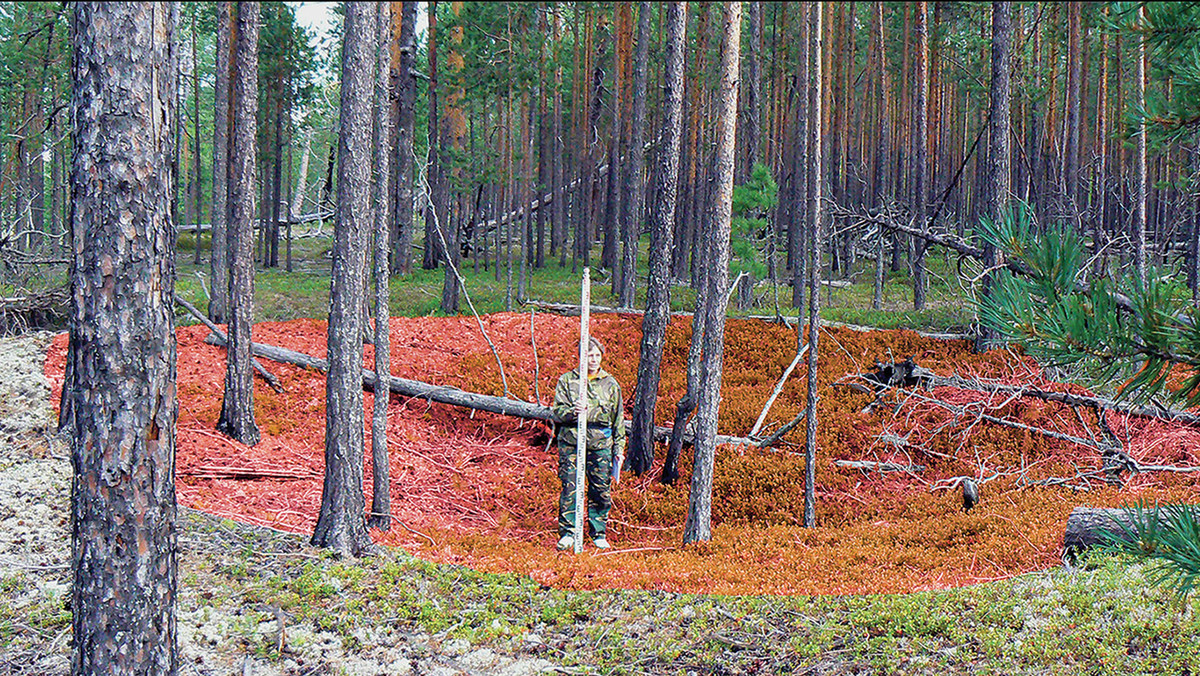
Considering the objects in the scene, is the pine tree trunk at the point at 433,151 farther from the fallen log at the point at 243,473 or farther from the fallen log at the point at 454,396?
the fallen log at the point at 243,473

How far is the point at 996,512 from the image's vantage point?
8172mm

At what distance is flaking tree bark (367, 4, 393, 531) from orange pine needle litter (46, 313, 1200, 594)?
465 millimetres

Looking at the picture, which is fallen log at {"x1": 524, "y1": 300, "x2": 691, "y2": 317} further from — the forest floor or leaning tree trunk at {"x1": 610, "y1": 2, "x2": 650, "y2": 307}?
the forest floor

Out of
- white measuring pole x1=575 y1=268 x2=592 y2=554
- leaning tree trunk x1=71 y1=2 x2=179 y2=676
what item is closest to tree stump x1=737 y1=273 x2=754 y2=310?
white measuring pole x1=575 y1=268 x2=592 y2=554

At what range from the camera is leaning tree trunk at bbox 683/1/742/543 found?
7.38 metres

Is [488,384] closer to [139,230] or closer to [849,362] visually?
[849,362]

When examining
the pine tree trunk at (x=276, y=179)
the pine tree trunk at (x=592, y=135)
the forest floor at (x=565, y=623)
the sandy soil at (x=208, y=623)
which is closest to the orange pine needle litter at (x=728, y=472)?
the forest floor at (x=565, y=623)

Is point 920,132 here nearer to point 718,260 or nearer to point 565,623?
point 718,260

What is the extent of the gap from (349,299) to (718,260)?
10.8ft

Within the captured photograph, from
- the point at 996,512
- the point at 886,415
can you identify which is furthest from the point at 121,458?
the point at 886,415

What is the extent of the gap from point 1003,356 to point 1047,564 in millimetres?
6562

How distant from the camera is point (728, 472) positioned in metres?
9.95

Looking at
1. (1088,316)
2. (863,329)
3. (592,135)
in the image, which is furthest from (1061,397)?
(592,135)

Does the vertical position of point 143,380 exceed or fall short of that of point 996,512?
it exceeds it
